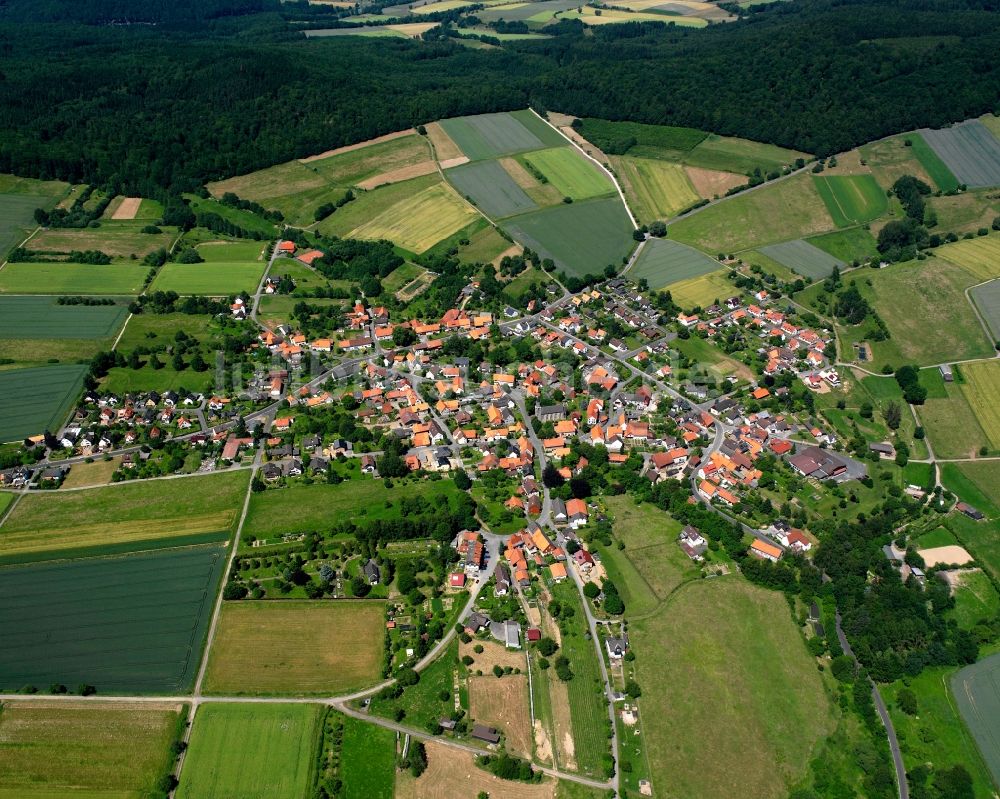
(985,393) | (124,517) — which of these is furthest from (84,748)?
(985,393)

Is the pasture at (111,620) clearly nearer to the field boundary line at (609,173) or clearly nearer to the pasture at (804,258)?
the field boundary line at (609,173)

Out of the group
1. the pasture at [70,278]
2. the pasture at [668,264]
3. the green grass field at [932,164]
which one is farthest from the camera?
the green grass field at [932,164]

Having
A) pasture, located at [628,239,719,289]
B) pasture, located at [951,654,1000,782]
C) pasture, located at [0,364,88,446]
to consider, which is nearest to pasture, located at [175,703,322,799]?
pasture, located at [0,364,88,446]

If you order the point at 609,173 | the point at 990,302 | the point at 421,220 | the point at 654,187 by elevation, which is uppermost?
the point at 609,173

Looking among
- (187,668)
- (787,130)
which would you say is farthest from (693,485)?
(787,130)

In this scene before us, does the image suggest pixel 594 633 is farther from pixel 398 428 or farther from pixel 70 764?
pixel 70 764

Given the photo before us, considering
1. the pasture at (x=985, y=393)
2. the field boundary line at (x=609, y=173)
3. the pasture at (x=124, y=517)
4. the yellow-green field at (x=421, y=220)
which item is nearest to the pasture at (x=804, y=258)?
the field boundary line at (x=609, y=173)

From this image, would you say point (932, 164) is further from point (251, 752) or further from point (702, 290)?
point (251, 752)
